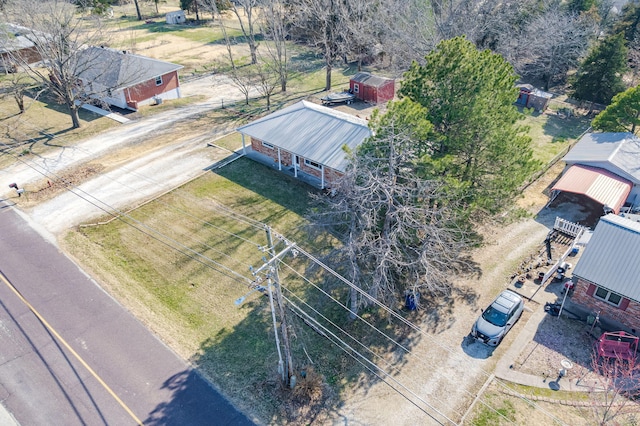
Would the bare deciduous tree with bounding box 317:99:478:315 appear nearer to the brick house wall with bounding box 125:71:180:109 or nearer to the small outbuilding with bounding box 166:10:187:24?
the brick house wall with bounding box 125:71:180:109

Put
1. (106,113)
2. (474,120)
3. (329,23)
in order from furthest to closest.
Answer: (329,23), (106,113), (474,120)

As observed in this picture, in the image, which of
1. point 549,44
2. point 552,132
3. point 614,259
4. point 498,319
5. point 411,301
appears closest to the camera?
point 498,319

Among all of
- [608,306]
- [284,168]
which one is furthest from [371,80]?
[608,306]

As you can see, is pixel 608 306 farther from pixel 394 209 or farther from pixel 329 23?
pixel 329 23

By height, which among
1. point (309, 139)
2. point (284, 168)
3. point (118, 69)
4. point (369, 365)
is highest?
point (118, 69)

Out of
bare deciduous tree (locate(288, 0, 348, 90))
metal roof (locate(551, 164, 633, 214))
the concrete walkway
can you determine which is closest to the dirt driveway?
the concrete walkway
